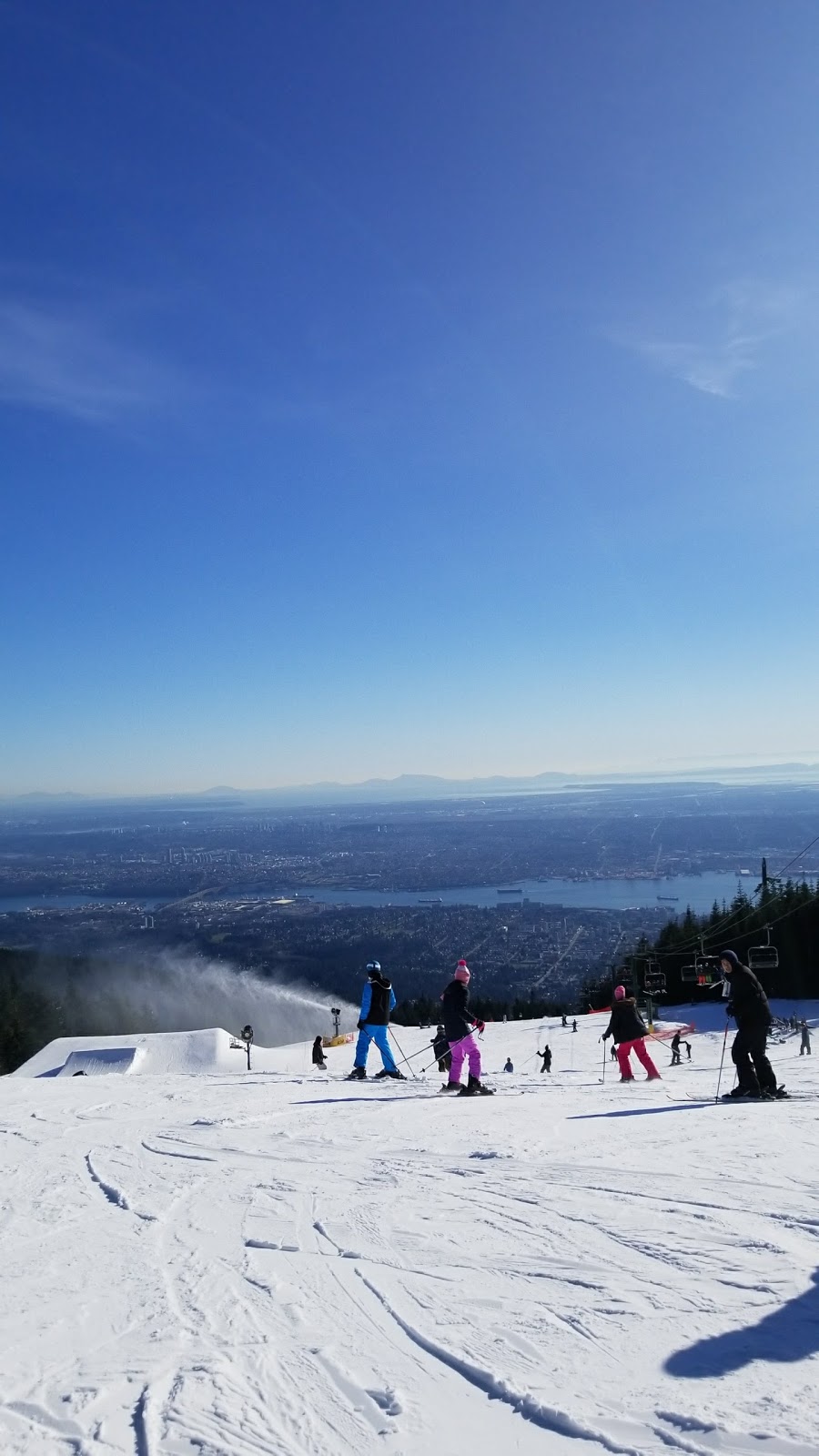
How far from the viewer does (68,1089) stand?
12000mm

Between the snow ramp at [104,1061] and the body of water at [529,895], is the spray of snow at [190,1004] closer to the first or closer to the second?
the snow ramp at [104,1061]

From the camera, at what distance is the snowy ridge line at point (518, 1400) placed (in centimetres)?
223

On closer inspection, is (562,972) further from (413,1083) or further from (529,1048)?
(413,1083)

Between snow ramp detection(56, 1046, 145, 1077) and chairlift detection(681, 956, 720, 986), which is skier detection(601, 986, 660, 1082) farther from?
snow ramp detection(56, 1046, 145, 1077)

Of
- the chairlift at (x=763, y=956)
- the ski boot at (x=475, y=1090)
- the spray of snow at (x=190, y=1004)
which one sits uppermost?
the ski boot at (x=475, y=1090)

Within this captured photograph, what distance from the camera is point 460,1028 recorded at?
32.2 feet

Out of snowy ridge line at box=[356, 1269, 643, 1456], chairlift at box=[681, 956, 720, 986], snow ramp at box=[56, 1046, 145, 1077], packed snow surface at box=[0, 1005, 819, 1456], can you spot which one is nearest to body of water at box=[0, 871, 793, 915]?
chairlift at box=[681, 956, 720, 986]

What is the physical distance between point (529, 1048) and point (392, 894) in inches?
5605

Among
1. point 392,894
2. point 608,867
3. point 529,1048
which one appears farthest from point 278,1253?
point 608,867

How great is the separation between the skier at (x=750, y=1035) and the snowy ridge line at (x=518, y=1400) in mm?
6212

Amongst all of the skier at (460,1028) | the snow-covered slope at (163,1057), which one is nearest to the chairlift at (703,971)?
the snow-covered slope at (163,1057)

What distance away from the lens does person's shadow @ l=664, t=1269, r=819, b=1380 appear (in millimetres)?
2551

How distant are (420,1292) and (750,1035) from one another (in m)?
6.04

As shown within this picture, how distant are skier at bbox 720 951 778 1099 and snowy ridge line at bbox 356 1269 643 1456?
6.21 m
